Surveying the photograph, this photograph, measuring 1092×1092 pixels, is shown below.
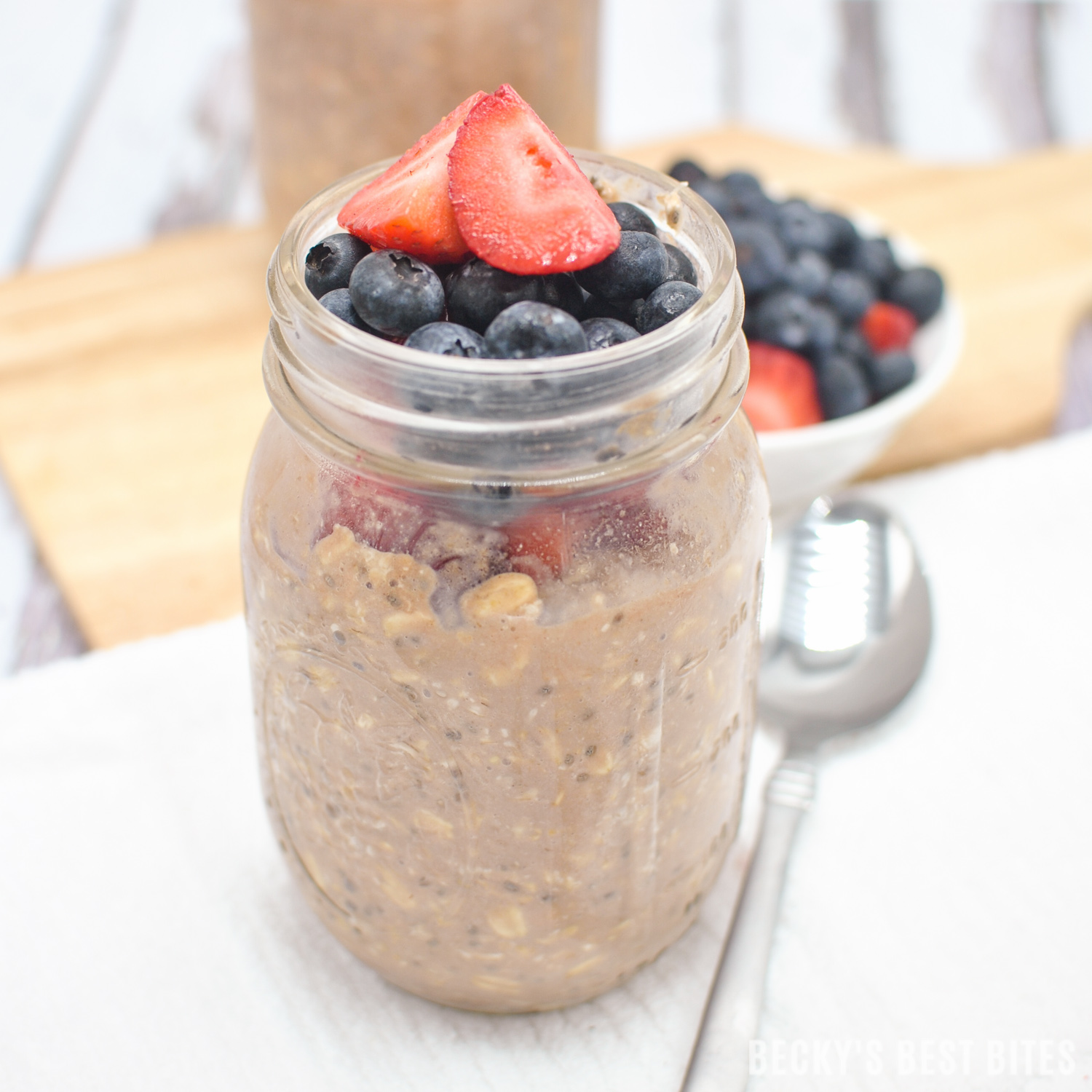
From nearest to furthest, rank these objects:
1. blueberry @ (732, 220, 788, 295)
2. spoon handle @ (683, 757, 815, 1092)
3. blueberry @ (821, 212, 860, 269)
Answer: spoon handle @ (683, 757, 815, 1092) → blueberry @ (732, 220, 788, 295) → blueberry @ (821, 212, 860, 269)

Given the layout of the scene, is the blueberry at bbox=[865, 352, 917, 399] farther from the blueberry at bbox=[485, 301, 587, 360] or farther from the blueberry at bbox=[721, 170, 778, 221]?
the blueberry at bbox=[485, 301, 587, 360]

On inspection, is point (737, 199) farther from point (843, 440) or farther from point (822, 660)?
point (822, 660)

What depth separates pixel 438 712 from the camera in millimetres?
635

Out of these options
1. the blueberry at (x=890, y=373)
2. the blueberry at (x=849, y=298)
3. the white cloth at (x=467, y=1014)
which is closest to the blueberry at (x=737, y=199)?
the blueberry at (x=849, y=298)

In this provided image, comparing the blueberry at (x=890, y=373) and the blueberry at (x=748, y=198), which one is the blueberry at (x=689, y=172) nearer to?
the blueberry at (x=748, y=198)

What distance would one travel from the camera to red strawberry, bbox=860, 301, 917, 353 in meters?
1.29

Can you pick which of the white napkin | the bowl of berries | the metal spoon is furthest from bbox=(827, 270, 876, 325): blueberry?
the white napkin

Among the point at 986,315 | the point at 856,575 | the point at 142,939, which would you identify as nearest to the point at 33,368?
the point at 142,939

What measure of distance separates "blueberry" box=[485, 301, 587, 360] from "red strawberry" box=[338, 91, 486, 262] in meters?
0.08

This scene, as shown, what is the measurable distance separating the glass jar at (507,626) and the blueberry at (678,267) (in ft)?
0.05

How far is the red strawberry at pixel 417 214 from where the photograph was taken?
611 mm

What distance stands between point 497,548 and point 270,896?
0.41 meters

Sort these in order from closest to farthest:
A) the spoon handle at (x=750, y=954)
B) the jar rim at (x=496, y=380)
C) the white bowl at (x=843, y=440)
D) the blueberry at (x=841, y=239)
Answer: the jar rim at (x=496, y=380) < the spoon handle at (x=750, y=954) < the white bowl at (x=843, y=440) < the blueberry at (x=841, y=239)

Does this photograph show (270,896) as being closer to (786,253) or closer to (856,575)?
(856,575)
